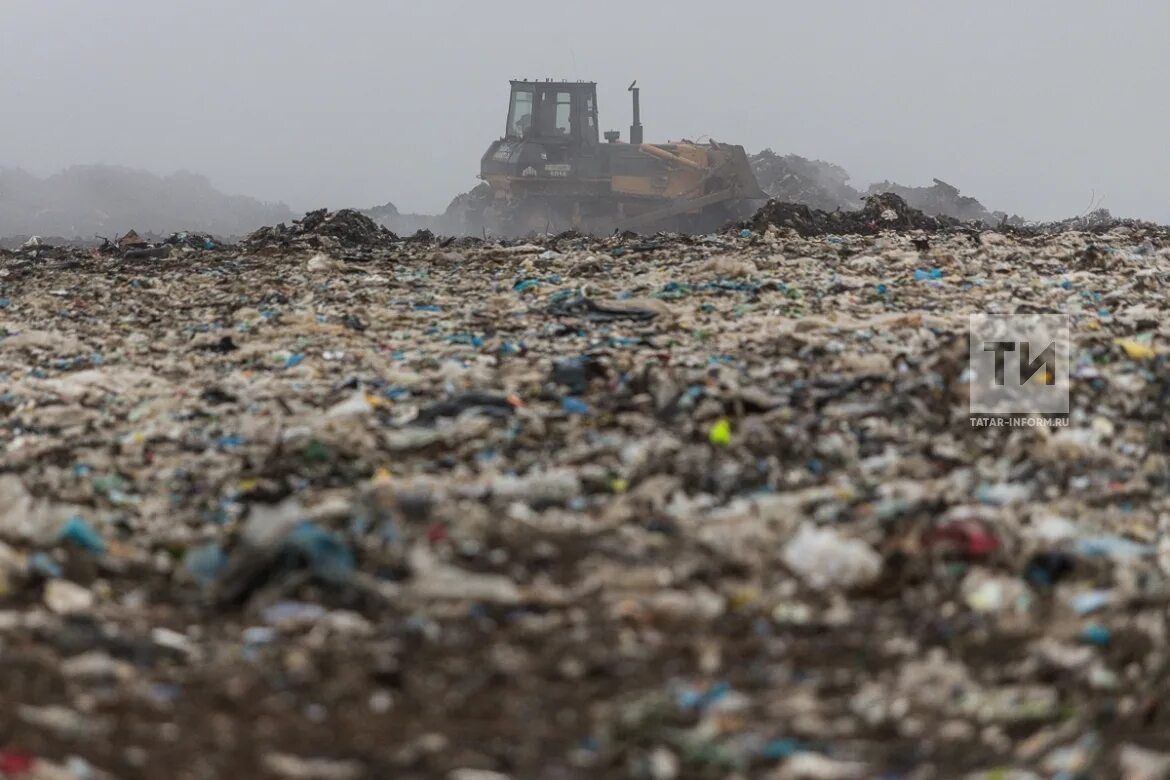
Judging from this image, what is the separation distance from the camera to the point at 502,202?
14.8 m

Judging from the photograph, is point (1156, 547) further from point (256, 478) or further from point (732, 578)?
point (256, 478)

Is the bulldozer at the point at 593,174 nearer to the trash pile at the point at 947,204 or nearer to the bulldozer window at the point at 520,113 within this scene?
the bulldozer window at the point at 520,113

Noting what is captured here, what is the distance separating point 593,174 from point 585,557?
11.9 metres

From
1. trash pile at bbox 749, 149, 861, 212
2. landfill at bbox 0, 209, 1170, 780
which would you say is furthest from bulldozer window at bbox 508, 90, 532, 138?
landfill at bbox 0, 209, 1170, 780

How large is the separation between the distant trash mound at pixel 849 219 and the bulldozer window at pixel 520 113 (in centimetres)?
542

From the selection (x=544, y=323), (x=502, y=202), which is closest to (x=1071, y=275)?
(x=544, y=323)

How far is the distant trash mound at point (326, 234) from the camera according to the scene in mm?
8500

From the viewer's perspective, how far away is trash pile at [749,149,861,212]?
58.0ft

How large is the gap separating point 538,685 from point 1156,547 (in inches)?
69.1

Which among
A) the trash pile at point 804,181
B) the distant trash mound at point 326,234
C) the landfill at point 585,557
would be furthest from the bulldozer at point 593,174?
the landfill at point 585,557

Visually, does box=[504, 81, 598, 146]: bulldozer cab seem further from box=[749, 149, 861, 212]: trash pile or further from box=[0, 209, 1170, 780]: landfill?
box=[0, 209, 1170, 780]: landfill

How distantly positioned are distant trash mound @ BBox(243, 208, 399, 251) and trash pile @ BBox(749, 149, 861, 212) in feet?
28.5

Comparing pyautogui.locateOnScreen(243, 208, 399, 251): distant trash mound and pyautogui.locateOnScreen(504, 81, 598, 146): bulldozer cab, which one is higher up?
pyautogui.locateOnScreen(504, 81, 598, 146): bulldozer cab

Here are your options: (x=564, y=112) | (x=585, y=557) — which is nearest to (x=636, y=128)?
(x=564, y=112)
